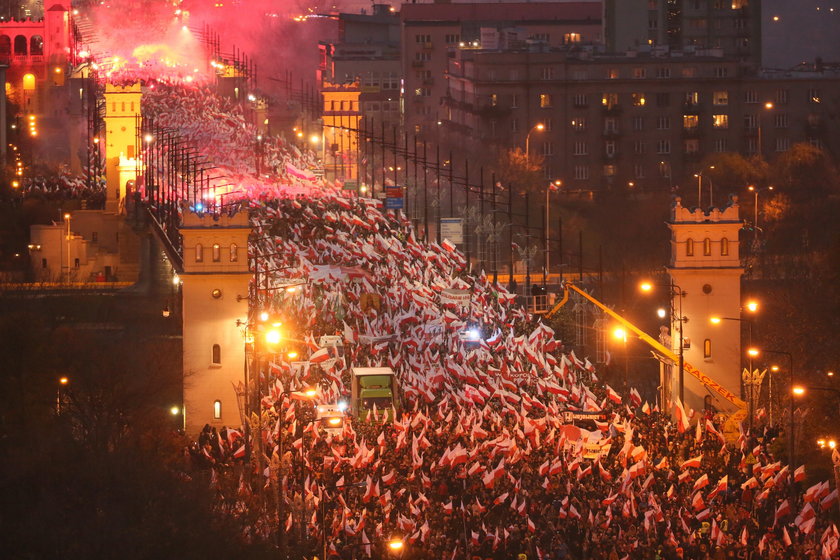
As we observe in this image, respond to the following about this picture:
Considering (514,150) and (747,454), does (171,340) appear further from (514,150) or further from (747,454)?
(514,150)

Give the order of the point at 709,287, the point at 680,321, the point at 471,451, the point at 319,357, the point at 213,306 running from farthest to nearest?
the point at 709,287, the point at 213,306, the point at 680,321, the point at 319,357, the point at 471,451

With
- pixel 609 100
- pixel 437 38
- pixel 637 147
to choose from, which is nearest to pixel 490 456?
pixel 609 100

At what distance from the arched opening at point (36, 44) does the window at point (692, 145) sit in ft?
129

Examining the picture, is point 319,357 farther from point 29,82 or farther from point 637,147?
point 29,82

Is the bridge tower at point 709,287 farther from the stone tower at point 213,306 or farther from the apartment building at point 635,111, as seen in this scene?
the apartment building at point 635,111

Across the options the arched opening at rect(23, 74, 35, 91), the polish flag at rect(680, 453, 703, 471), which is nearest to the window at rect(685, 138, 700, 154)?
the arched opening at rect(23, 74, 35, 91)

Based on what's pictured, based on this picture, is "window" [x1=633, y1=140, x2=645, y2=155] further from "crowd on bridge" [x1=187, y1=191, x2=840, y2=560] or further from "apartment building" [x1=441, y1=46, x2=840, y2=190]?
"crowd on bridge" [x1=187, y1=191, x2=840, y2=560]

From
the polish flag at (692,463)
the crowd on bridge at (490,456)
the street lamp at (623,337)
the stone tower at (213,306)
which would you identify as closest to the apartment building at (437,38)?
the street lamp at (623,337)

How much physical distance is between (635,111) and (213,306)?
5545 centimetres

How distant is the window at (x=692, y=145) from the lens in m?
115

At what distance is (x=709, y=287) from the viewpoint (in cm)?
6353

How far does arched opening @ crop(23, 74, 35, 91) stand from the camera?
12431cm

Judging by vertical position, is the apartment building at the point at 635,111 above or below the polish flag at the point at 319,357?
above

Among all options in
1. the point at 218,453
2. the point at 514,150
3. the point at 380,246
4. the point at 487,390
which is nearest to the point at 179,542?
the point at 218,453
